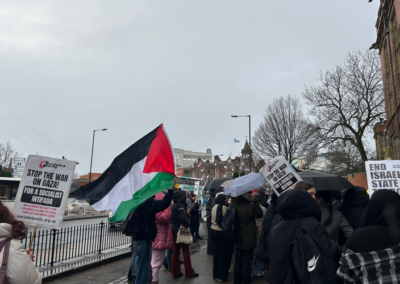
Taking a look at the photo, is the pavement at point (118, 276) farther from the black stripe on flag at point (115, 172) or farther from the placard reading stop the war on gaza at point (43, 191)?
the placard reading stop the war on gaza at point (43, 191)

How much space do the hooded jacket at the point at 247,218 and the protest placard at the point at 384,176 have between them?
2353mm

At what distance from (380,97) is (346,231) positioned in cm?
2655

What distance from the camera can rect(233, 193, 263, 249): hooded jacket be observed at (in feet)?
20.5

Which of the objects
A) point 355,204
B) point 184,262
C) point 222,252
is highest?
point 355,204

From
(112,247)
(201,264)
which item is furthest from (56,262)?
(201,264)

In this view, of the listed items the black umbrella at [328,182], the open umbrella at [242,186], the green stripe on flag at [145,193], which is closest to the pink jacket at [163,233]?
the green stripe on flag at [145,193]

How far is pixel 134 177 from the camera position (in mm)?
5844

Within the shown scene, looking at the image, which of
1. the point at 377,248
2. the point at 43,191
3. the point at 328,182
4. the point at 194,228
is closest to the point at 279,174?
the point at 328,182

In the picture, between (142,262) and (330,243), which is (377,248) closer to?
(330,243)

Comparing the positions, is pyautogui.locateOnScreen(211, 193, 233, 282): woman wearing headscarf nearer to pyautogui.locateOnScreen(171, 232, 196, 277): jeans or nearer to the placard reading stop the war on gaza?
pyautogui.locateOnScreen(171, 232, 196, 277): jeans

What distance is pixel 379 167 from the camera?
21.8ft

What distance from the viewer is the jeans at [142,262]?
5602mm

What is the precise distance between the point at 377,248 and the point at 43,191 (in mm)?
4778

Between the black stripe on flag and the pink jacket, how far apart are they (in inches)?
40.1
